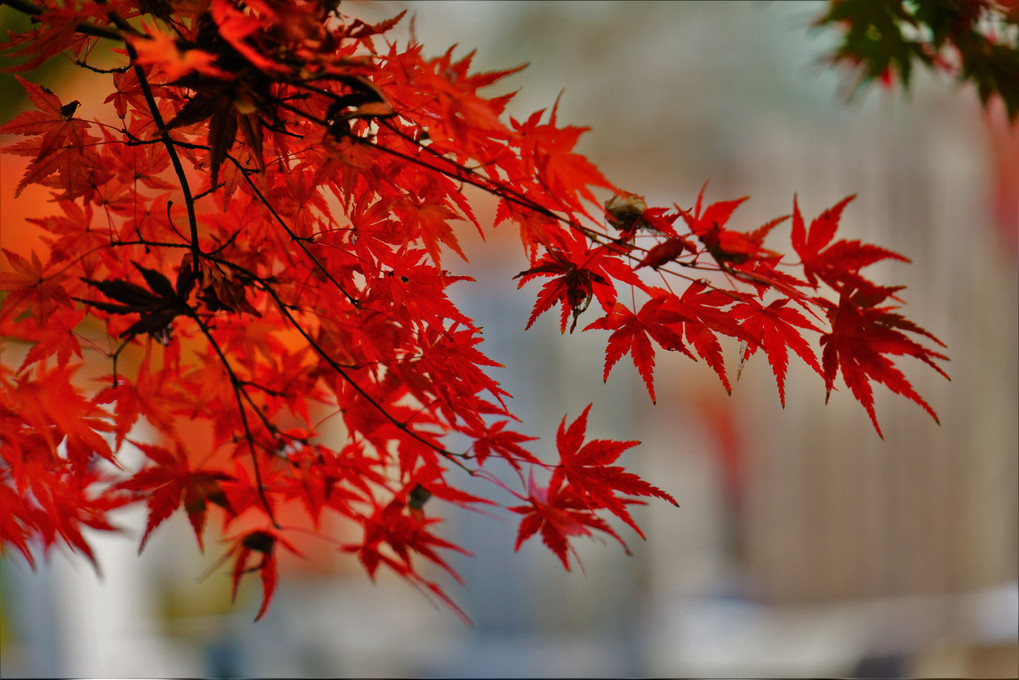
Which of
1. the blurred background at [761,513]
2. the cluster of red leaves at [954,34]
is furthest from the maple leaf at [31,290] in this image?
the blurred background at [761,513]

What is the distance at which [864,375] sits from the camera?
0.49m

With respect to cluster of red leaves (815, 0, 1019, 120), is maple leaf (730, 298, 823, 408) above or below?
below

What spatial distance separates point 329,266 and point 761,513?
90.8 inches

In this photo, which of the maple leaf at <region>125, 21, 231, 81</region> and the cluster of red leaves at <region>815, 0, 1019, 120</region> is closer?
the maple leaf at <region>125, 21, 231, 81</region>

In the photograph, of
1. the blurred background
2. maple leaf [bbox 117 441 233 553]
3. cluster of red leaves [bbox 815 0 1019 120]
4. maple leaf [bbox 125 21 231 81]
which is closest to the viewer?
maple leaf [bbox 125 21 231 81]

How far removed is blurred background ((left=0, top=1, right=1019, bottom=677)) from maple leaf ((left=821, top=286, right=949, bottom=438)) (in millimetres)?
2012

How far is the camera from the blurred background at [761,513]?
250 centimetres

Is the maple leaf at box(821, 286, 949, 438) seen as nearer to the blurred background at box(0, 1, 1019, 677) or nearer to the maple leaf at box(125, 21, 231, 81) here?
the maple leaf at box(125, 21, 231, 81)

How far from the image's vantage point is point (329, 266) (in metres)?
0.58

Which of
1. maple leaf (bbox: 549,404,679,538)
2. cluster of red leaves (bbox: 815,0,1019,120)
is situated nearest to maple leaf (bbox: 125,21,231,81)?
maple leaf (bbox: 549,404,679,538)

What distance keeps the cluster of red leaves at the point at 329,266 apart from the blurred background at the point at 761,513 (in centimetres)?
185

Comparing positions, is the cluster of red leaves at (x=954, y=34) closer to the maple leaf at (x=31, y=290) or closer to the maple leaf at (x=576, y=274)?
the maple leaf at (x=576, y=274)

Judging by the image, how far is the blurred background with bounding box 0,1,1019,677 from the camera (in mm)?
2504

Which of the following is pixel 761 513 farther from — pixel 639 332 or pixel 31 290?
pixel 31 290
